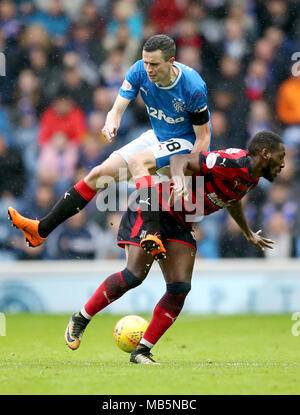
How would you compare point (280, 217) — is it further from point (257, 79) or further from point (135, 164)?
point (135, 164)

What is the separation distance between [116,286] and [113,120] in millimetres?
1340

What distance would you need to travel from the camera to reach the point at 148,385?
525cm

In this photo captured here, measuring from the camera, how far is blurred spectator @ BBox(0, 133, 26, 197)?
11.6 metres

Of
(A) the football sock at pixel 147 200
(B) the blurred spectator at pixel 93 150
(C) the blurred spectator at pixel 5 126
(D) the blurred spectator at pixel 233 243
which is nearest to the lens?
(A) the football sock at pixel 147 200

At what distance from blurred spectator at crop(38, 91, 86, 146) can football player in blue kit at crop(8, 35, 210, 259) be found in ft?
15.8

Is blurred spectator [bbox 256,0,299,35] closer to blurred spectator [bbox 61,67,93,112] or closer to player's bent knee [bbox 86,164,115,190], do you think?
blurred spectator [bbox 61,67,93,112]

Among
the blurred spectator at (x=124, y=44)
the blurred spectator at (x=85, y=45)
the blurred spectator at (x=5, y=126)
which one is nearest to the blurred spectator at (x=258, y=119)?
the blurred spectator at (x=124, y=44)

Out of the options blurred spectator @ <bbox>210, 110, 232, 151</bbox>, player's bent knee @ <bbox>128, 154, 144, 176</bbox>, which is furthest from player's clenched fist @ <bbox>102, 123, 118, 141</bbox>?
blurred spectator @ <bbox>210, 110, 232, 151</bbox>

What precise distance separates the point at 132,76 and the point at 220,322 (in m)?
4.41

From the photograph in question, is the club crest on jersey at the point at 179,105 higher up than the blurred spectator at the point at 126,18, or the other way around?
the blurred spectator at the point at 126,18

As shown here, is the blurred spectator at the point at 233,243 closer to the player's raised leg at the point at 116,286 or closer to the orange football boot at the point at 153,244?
the player's raised leg at the point at 116,286

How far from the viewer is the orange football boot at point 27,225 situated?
22.4ft

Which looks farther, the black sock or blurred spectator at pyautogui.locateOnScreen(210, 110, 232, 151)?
blurred spectator at pyautogui.locateOnScreen(210, 110, 232, 151)

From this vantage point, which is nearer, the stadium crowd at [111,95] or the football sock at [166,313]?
the football sock at [166,313]
